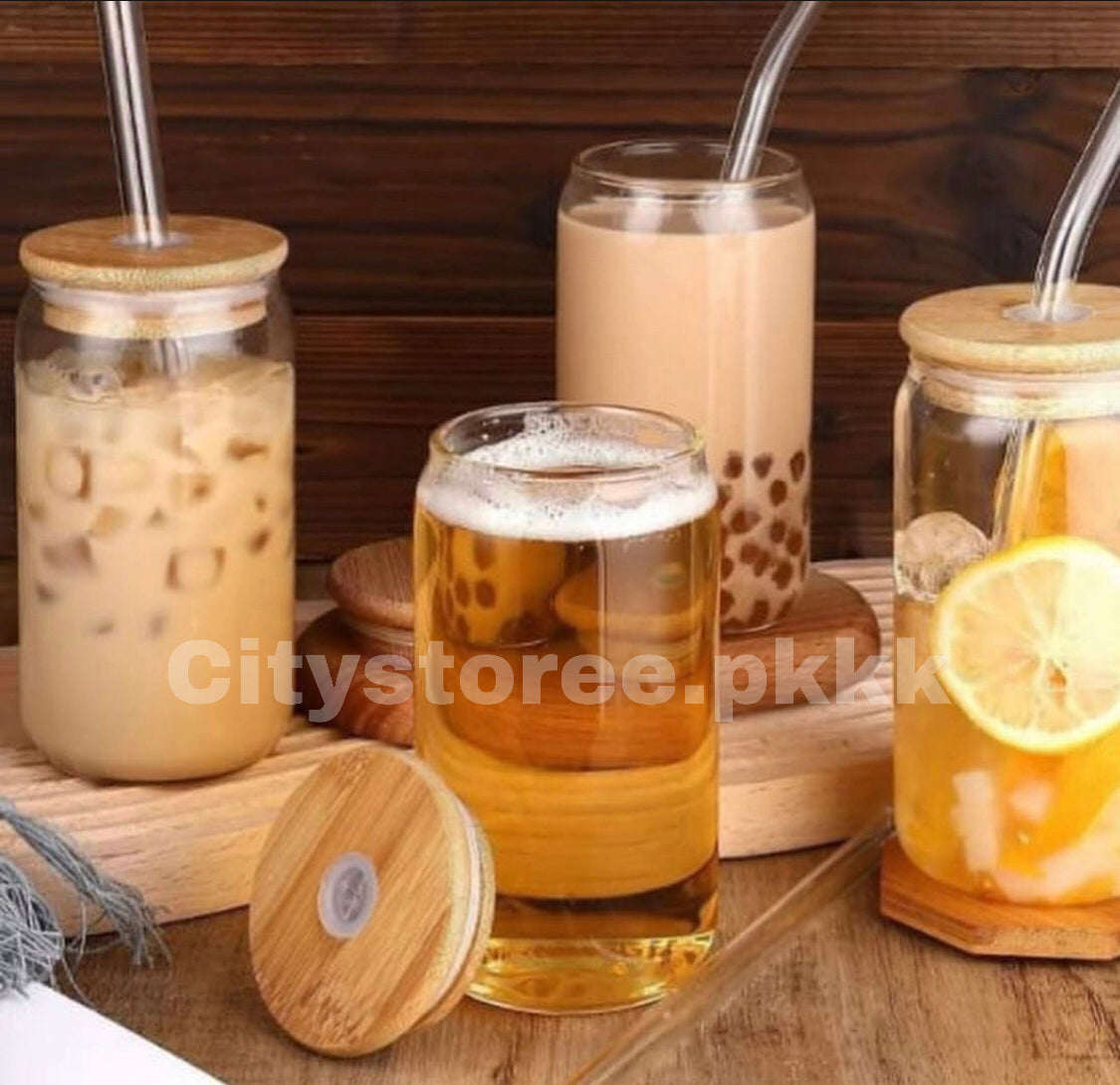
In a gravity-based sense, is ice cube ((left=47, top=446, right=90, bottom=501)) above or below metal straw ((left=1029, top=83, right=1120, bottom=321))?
below

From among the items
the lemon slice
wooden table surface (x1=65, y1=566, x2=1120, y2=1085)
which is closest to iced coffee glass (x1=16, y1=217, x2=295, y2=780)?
wooden table surface (x1=65, y1=566, x2=1120, y2=1085)

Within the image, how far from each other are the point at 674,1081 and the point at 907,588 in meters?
0.25

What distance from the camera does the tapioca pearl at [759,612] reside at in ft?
4.34

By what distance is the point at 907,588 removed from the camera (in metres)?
1.15

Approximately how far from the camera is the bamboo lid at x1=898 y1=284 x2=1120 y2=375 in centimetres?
108

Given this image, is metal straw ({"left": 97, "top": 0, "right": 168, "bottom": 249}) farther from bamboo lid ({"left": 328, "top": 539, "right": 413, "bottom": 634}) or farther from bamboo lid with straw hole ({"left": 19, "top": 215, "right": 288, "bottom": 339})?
bamboo lid ({"left": 328, "top": 539, "right": 413, "bottom": 634})

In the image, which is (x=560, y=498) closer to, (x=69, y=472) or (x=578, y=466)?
(x=578, y=466)

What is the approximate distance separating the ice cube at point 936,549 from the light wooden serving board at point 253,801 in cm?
12

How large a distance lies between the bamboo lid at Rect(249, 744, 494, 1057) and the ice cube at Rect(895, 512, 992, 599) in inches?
9.2

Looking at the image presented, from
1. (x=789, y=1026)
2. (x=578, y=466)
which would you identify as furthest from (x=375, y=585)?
(x=789, y=1026)

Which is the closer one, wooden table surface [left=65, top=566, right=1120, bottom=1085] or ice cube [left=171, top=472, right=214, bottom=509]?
wooden table surface [left=65, top=566, right=1120, bottom=1085]

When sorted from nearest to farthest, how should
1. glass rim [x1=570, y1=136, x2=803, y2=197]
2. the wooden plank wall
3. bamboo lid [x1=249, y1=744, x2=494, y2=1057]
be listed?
bamboo lid [x1=249, y1=744, x2=494, y2=1057], glass rim [x1=570, y1=136, x2=803, y2=197], the wooden plank wall

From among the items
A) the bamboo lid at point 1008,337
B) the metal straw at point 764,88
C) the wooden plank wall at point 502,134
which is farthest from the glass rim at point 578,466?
the wooden plank wall at point 502,134

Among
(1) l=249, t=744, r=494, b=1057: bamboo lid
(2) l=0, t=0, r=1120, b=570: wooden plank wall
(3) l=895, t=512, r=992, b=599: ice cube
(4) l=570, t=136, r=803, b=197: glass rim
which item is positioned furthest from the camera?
(2) l=0, t=0, r=1120, b=570: wooden plank wall
